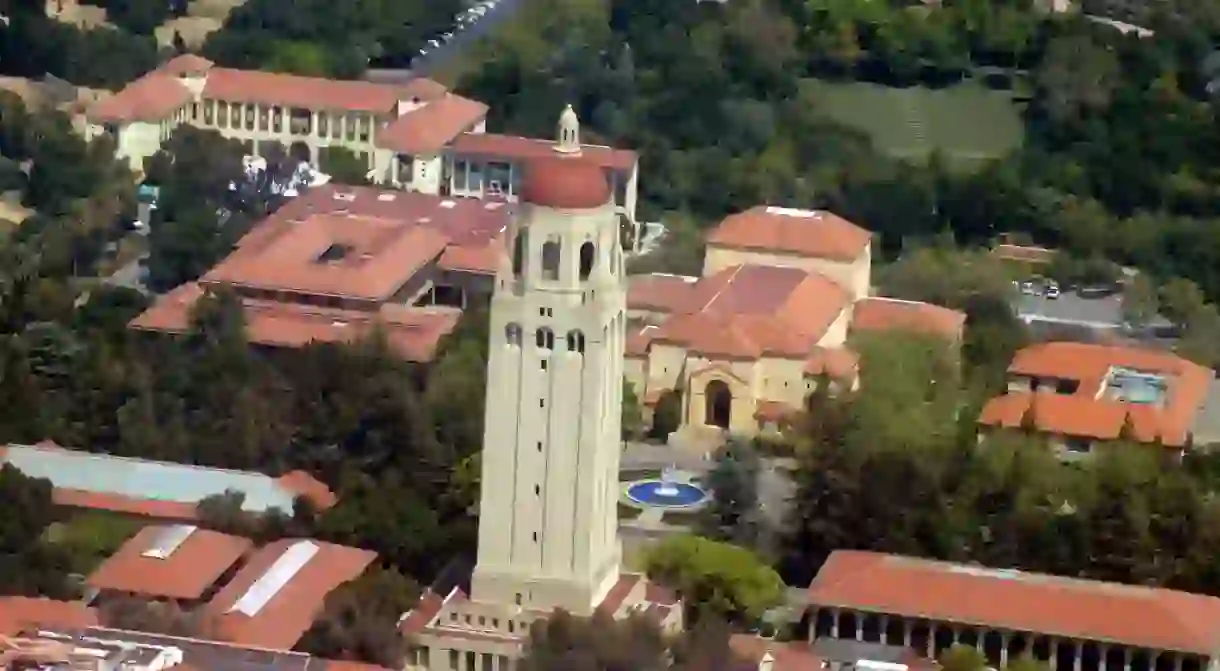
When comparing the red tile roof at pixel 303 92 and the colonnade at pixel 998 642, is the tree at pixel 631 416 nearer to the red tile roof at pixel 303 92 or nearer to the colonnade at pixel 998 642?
the colonnade at pixel 998 642

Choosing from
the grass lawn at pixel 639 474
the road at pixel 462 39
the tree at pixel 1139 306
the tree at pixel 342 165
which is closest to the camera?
the grass lawn at pixel 639 474

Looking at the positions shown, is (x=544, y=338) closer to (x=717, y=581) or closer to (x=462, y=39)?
(x=717, y=581)

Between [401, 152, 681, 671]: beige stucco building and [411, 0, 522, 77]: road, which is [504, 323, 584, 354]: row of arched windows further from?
[411, 0, 522, 77]: road

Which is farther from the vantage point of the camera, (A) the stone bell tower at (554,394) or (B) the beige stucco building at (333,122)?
(B) the beige stucco building at (333,122)

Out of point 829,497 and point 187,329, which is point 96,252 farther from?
point 829,497

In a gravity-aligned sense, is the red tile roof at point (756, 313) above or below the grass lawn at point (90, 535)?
above

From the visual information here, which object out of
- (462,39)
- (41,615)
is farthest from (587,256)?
(462,39)

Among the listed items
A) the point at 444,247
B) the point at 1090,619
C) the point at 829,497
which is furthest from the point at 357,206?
the point at 1090,619

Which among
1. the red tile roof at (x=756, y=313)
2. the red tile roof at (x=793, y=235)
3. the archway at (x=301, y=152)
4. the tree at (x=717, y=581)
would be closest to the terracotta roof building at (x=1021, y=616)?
the tree at (x=717, y=581)
